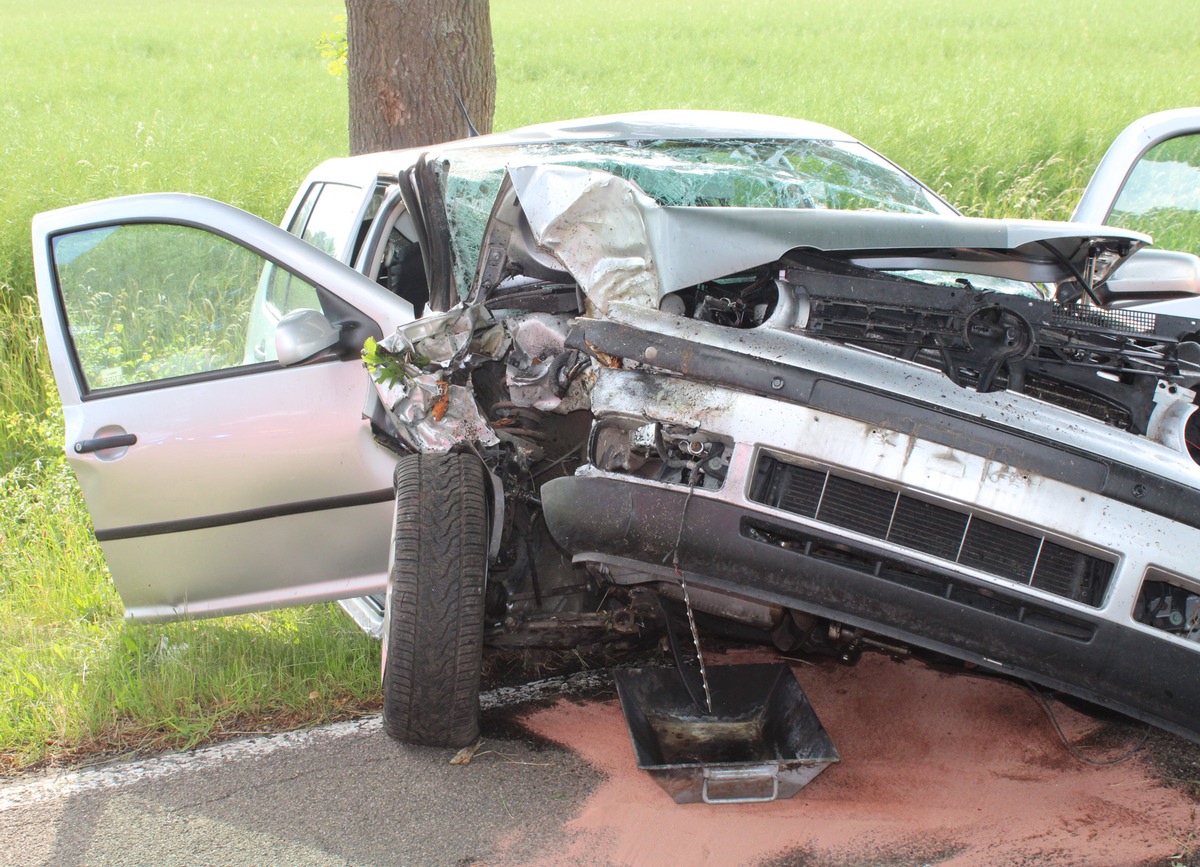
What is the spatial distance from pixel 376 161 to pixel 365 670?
7.11ft

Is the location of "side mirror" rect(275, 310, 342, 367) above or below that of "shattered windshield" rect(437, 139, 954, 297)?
below

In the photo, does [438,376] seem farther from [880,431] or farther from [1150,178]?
[1150,178]

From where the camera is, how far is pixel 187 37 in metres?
26.6

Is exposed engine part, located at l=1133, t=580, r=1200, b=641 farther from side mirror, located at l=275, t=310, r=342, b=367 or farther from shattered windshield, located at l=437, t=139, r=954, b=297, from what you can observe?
side mirror, located at l=275, t=310, r=342, b=367

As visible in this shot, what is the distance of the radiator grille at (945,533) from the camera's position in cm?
260

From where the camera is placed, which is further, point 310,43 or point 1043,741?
point 310,43

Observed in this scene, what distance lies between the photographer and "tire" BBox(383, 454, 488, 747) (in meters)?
3.12

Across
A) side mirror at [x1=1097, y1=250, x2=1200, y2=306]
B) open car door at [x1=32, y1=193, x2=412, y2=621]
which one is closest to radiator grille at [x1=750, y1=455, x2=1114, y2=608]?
side mirror at [x1=1097, y1=250, x2=1200, y2=306]

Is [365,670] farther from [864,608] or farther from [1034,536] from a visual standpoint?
[1034,536]

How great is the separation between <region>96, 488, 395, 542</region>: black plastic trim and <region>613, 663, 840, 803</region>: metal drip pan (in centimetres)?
111

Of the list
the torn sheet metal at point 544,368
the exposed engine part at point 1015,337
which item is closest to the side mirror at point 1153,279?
the exposed engine part at point 1015,337

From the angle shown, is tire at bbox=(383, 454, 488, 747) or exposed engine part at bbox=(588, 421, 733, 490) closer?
exposed engine part at bbox=(588, 421, 733, 490)

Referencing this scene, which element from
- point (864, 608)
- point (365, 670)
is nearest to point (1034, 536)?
point (864, 608)

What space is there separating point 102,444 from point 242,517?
528mm
